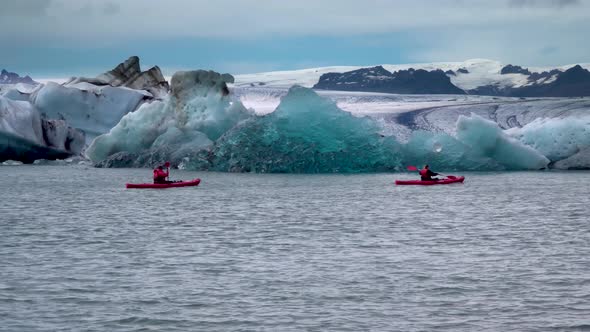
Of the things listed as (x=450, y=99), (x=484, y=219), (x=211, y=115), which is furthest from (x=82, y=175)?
(x=450, y=99)

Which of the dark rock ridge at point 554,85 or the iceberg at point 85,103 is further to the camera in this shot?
the dark rock ridge at point 554,85

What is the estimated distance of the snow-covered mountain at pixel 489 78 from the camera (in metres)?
86.4

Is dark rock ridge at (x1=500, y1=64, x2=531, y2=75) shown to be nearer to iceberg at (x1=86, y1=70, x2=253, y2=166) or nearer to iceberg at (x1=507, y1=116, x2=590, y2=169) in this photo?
iceberg at (x1=507, y1=116, x2=590, y2=169)

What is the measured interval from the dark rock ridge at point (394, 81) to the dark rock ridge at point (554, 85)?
3.96 meters

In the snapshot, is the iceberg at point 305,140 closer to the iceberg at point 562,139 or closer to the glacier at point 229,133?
the glacier at point 229,133

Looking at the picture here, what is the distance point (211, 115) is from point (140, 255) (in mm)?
24447

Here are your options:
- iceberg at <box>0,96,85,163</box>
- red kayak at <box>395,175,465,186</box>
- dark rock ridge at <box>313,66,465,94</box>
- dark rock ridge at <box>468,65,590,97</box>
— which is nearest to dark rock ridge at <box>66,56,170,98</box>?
iceberg at <box>0,96,85,163</box>

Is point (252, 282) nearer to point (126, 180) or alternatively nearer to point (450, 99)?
point (126, 180)

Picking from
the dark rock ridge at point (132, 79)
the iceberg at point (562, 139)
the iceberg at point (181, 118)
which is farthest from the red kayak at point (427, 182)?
the dark rock ridge at point (132, 79)

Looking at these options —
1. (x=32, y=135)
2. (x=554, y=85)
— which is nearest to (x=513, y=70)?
(x=554, y=85)

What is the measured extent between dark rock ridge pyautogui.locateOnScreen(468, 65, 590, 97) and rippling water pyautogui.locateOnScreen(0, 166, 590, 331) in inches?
2397

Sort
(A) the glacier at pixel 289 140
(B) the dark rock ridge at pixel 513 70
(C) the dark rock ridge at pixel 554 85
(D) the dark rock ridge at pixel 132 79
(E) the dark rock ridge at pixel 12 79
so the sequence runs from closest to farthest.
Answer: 1. (A) the glacier at pixel 289 140
2. (D) the dark rock ridge at pixel 132 79
3. (E) the dark rock ridge at pixel 12 79
4. (C) the dark rock ridge at pixel 554 85
5. (B) the dark rock ridge at pixel 513 70

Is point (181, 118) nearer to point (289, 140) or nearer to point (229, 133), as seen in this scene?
point (229, 133)

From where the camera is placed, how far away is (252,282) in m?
12.7
